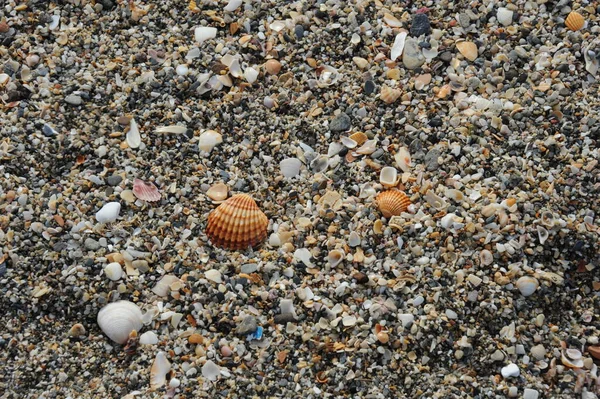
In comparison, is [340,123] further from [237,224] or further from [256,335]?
[256,335]

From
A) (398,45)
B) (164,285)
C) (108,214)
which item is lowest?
Answer: (164,285)

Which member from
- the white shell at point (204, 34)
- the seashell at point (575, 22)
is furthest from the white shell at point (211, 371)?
the seashell at point (575, 22)

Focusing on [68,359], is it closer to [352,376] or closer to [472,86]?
[352,376]

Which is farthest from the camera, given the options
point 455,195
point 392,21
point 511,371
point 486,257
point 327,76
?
point 392,21

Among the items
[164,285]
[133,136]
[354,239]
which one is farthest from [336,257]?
[133,136]

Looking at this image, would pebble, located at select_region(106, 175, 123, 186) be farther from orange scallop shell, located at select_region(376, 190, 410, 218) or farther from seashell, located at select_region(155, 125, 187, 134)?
orange scallop shell, located at select_region(376, 190, 410, 218)

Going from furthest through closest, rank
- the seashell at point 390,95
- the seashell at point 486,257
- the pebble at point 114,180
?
the seashell at point 390,95 → the pebble at point 114,180 → the seashell at point 486,257

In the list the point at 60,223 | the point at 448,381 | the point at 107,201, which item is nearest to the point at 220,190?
the point at 107,201

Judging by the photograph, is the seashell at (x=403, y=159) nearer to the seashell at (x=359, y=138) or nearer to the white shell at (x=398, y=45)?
the seashell at (x=359, y=138)
